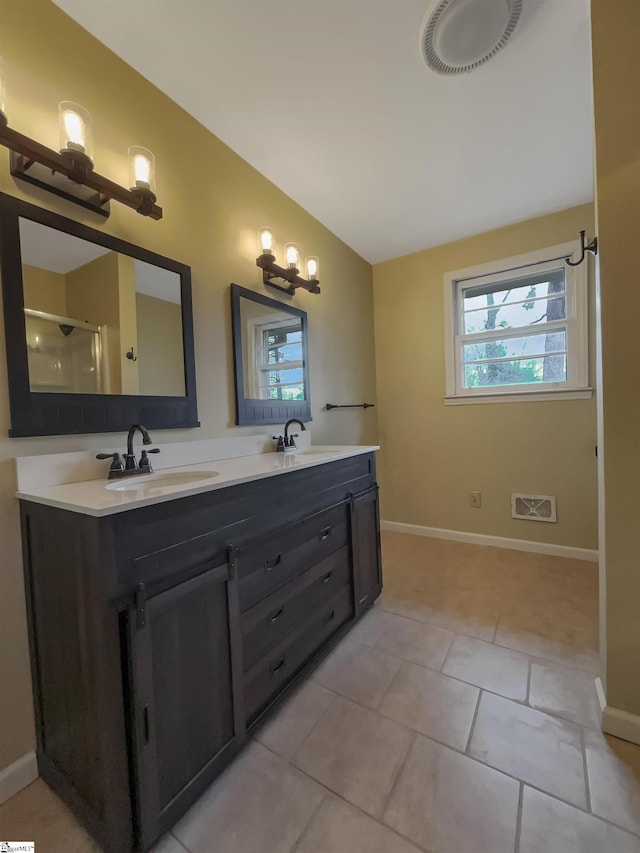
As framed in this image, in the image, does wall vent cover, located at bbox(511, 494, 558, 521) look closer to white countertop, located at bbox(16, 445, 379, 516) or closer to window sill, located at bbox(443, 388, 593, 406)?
window sill, located at bbox(443, 388, 593, 406)

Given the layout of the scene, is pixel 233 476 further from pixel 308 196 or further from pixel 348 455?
pixel 308 196

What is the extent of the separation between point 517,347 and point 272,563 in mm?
2473

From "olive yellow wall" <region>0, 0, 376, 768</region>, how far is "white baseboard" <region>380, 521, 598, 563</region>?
1210 mm

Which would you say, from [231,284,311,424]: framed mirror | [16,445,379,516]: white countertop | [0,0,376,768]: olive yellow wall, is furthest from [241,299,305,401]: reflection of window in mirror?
[16,445,379,516]: white countertop

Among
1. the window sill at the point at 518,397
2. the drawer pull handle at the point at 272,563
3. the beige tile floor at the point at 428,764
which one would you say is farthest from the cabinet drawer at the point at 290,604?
the window sill at the point at 518,397

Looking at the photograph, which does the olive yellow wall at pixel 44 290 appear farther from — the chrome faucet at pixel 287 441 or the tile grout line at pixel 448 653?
the tile grout line at pixel 448 653

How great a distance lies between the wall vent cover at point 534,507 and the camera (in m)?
2.52

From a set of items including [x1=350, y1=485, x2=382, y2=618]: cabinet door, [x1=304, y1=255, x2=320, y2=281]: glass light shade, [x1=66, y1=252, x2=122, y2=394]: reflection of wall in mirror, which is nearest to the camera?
[x1=66, y1=252, x2=122, y2=394]: reflection of wall in mirror

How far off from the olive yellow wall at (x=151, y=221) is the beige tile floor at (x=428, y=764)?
0.69 meters

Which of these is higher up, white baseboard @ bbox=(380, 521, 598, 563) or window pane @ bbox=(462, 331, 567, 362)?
window pane @ bbox=(462, 331, 567, 362)

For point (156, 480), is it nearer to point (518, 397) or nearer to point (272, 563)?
point (272, 563)

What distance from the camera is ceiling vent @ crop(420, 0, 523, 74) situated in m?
1.15

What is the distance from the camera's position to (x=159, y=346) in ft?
4.72

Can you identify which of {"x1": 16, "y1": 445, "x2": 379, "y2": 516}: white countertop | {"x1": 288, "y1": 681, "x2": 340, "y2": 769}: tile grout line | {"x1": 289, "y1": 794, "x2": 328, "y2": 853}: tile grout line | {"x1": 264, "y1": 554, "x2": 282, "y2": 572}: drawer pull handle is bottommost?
{"x1": 288, "y1": 681, "x2": 340, "y2": 769}: tile grout line
